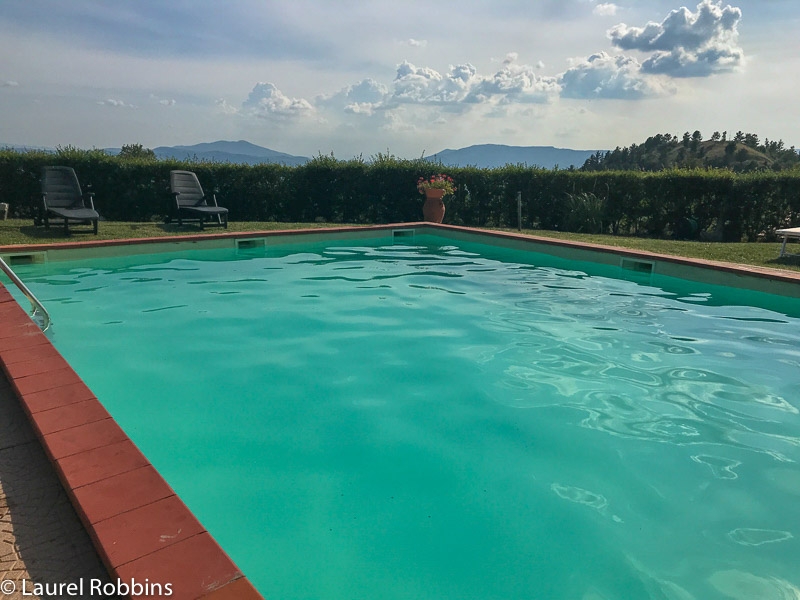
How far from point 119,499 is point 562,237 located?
10675 mm

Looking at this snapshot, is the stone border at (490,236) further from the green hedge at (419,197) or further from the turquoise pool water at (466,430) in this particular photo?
the green hedge at (419,197)

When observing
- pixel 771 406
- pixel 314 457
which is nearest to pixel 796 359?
pixel 771 406

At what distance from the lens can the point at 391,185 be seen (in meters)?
14.9

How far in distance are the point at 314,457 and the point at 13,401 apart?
63.6 inches

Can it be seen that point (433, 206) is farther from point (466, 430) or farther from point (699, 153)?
point (699, 153)

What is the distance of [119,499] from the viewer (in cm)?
183

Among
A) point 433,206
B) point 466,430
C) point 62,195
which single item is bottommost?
point 466,430

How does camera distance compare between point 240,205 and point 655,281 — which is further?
point 240,205

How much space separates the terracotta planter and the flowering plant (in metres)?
0.14

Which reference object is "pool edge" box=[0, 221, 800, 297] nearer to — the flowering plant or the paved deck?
the flowering plant

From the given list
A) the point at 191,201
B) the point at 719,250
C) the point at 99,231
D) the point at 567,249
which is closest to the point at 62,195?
the point at 99,231

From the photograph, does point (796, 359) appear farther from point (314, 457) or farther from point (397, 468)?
point (314, 457)

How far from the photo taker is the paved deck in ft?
5.29

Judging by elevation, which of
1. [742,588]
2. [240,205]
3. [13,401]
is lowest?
[742,588]
